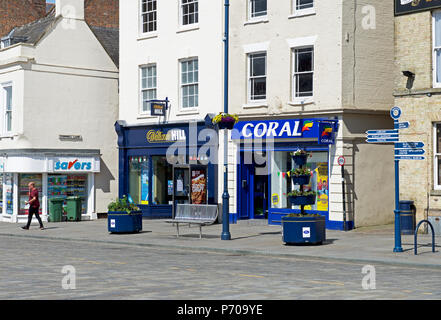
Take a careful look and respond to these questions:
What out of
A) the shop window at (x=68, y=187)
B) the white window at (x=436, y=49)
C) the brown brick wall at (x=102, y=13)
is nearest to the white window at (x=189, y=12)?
the shop window at (x=68, y=187)

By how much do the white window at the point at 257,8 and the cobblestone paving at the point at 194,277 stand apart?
1198 centimetres

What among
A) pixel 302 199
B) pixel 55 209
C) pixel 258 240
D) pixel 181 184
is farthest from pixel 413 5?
pixel 55 209

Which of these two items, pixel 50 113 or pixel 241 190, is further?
pixel 50 113

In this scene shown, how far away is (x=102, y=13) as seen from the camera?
3912cm

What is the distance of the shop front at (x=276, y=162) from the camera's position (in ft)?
85.4

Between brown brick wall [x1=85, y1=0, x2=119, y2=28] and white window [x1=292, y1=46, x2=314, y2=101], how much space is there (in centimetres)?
1541

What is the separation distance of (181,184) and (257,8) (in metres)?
7.87

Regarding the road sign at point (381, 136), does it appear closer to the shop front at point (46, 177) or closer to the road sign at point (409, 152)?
the road sign at point (409, 152)

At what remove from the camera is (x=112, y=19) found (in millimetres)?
39500

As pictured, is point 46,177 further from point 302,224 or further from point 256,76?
point 302,224

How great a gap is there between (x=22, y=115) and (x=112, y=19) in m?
9.82

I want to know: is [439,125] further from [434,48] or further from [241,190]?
[241,190]

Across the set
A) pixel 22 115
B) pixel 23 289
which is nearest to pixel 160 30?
pixel 22 115

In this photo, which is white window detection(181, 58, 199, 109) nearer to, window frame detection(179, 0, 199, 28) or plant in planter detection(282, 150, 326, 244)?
window frame detection(179, 0, 199, 28)
